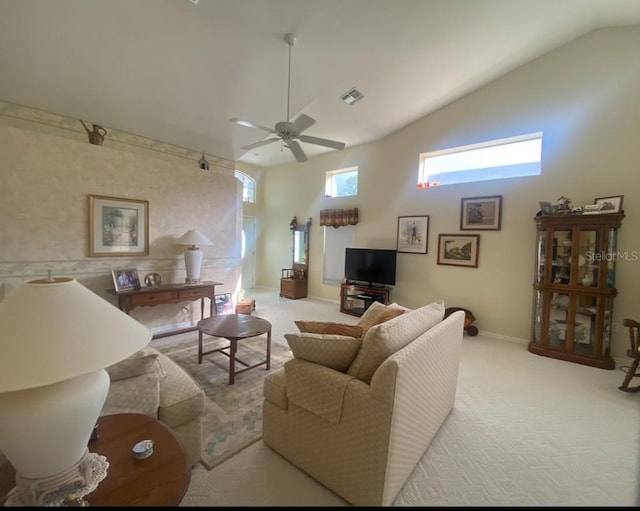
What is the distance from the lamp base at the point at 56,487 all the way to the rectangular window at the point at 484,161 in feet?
16.8

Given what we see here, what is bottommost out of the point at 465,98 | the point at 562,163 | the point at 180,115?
the point at 562,163

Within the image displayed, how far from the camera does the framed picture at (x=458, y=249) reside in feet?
14.2

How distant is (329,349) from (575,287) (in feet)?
11.4

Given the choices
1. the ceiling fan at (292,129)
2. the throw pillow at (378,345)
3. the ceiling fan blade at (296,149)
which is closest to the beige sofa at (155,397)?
the throw pillow at (378,345)

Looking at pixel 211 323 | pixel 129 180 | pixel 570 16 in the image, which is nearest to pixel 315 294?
pixel 211 323

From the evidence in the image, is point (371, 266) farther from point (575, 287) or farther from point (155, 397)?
point (155, 397)

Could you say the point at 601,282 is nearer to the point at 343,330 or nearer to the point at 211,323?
the point at 343,330

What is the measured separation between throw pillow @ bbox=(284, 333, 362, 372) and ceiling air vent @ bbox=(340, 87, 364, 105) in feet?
12.0

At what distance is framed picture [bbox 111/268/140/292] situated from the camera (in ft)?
11.4

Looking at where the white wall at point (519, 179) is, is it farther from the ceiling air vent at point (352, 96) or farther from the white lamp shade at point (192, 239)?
the white lamp shade at point (192, 239)

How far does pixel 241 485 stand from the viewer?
155cm

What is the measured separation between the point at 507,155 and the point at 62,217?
6.03 metres

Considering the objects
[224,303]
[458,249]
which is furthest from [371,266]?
[224,303]

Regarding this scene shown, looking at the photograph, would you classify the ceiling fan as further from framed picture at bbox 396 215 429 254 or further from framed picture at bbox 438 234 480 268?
framed picture at bbox 438 234 480 268
